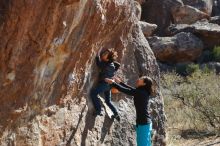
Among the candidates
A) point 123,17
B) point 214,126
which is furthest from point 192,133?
point 123,17

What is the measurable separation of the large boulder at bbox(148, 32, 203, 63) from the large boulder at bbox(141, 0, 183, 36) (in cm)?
308

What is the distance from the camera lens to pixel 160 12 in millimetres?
33031

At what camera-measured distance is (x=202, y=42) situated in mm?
30594

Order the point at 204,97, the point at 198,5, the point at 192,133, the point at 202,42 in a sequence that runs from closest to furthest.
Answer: the point at 192,133, the point at 204,97, the point at 202,42, the point at 198,5

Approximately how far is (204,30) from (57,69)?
24154 millimetres

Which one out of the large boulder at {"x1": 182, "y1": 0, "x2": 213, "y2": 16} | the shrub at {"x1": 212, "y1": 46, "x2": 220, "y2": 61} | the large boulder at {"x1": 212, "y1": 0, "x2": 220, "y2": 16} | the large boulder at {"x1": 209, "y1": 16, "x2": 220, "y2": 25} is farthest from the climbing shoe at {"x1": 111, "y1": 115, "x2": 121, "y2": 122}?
the large boulder at {"x1": 212, "y1": 0, "x2": 220, "y2": 16}

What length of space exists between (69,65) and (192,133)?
7897mm

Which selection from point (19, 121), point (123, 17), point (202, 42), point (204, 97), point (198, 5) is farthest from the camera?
point (198, 5)

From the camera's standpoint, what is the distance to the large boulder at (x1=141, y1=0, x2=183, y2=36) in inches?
1293

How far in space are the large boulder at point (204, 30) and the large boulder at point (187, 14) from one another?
0.87m

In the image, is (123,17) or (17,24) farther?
(123,17)

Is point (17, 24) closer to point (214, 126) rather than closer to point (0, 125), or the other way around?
point (0, 125)

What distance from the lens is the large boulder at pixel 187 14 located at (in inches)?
1278

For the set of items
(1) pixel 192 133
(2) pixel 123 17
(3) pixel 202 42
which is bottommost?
(1) pixel 192 133
